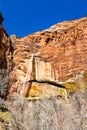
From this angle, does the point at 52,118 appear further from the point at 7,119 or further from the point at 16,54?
the point at 16,54

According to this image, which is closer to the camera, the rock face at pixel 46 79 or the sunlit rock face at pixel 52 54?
the rock face at pixel 46 79

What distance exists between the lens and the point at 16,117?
10.3m

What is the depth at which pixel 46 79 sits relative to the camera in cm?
1944

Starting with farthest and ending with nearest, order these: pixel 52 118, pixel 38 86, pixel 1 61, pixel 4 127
A: pixel 1 61
pixel 38 86
pixel 52 118
pixel 4 127

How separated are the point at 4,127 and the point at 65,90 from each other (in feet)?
14.1

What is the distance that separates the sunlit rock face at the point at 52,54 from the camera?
46.5 metres

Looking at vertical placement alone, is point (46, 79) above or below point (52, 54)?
below

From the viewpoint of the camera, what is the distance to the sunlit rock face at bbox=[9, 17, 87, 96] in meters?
46.5

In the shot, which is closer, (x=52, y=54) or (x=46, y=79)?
(x=46, y=79)

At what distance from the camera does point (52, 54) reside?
164 feet

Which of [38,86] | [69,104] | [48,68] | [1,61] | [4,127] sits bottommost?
[4,127]

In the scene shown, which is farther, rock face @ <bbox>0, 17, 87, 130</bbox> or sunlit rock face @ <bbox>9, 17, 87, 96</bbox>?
sunlit rock face @ <bbox>9, 17, 87, 96</bbox>

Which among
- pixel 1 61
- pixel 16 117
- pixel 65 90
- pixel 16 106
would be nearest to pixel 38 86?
pixel 65 90

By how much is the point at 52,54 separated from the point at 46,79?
30731 millimetres
